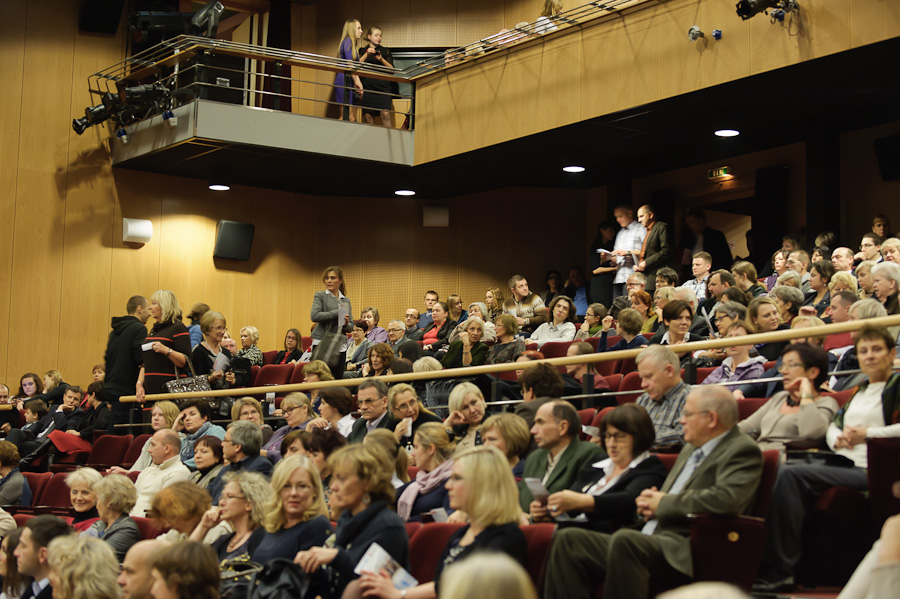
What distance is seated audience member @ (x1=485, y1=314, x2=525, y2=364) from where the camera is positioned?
566 cm

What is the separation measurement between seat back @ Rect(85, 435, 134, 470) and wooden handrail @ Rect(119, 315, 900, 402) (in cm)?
24

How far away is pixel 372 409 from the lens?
4535mm

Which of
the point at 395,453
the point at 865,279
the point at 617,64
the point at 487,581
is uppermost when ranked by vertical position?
the point at 617,64

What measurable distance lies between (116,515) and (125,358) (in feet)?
8.09

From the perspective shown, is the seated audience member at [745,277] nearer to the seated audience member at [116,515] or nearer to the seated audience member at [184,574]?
the seated audience member at [116,515]

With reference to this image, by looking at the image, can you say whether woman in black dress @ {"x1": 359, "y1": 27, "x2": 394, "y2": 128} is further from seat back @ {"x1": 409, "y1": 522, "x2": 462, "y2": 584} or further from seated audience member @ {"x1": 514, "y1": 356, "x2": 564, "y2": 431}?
seat back @ {"x1": 409, "y1": 522, "x2": 462, "y2": 584}

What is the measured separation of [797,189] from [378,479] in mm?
6311

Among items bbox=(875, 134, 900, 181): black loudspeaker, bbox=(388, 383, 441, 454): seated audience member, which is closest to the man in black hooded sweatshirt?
bbox=(388, 383, 441, 454): seated audience member

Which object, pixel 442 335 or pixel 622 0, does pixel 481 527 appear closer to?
pixel 442 335

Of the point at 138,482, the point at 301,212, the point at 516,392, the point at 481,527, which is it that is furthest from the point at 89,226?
the point at 481,527

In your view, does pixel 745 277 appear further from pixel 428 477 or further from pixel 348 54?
pixel 348 54

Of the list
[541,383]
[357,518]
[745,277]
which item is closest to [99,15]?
[745,277]

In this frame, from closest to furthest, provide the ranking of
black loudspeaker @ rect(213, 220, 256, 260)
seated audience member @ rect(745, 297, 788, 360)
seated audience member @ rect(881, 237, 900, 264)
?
seated audience member @ rect(745, 297, 788, 360), seated audience member @ rect(881, 237, 900, 264), black loudspeaker @ rect(213, 220, 256, 260)

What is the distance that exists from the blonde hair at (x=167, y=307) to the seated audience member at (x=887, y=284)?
3774 millimetres
